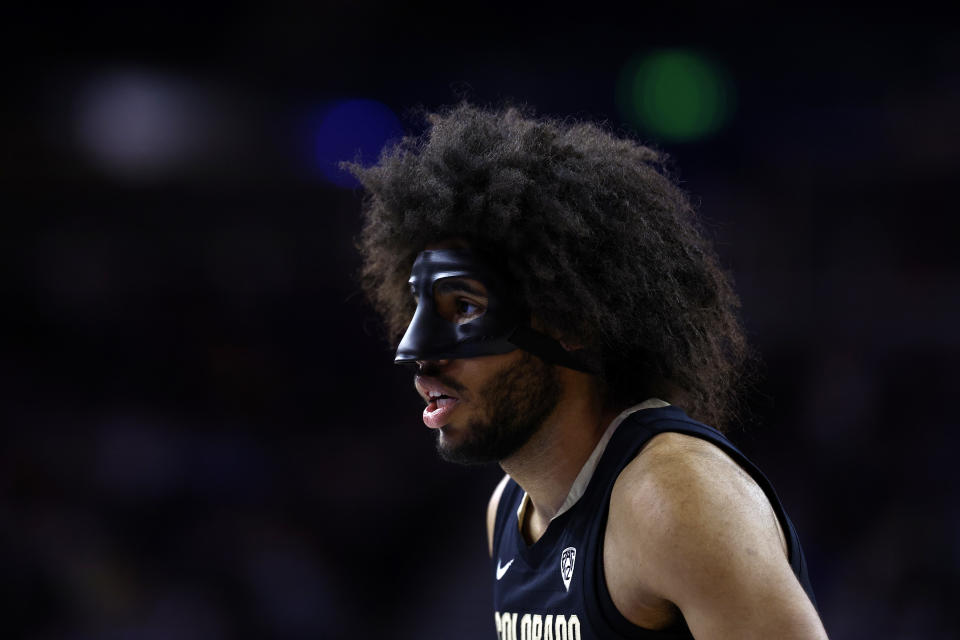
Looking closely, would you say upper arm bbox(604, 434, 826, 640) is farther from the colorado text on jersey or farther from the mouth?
the mouth

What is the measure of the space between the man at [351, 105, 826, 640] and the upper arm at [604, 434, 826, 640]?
0.4 inches

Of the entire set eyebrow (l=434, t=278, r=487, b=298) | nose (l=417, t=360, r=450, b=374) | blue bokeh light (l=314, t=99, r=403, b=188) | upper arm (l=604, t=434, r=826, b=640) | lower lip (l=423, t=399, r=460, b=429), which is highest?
blue bokeh light (l=314, t=99, r=403, b=188)

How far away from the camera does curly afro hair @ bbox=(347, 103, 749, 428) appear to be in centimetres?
224

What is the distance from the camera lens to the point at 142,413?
5172 mm

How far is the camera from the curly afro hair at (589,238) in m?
2.24

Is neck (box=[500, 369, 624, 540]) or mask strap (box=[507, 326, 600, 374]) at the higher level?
mask strap (box=[507, 326, 600, 374])

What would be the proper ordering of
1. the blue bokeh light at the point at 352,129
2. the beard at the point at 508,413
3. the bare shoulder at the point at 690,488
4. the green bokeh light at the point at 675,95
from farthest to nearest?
the blue bokeh light at the point at 352,129 < the green bokeh light at the point at 675,95 < the beard at the point at 508,413 < the bare shoulder at the point at 690,488

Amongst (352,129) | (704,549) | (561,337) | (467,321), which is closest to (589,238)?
(561,337)

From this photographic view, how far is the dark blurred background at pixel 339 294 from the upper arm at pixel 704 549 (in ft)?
9.22

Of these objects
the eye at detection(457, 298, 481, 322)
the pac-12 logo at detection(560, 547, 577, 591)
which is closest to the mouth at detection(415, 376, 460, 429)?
the eye at detection(457, 298, 481, 322)

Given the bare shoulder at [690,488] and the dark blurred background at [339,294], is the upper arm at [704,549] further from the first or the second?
the dark blurred background at [339,294]

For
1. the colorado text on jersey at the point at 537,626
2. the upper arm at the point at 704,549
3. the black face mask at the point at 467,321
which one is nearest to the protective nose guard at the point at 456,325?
the black face mask at the point at 467,321

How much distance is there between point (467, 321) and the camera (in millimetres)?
2217

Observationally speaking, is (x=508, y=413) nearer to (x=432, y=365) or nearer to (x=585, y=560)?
(x=432, y=365)
